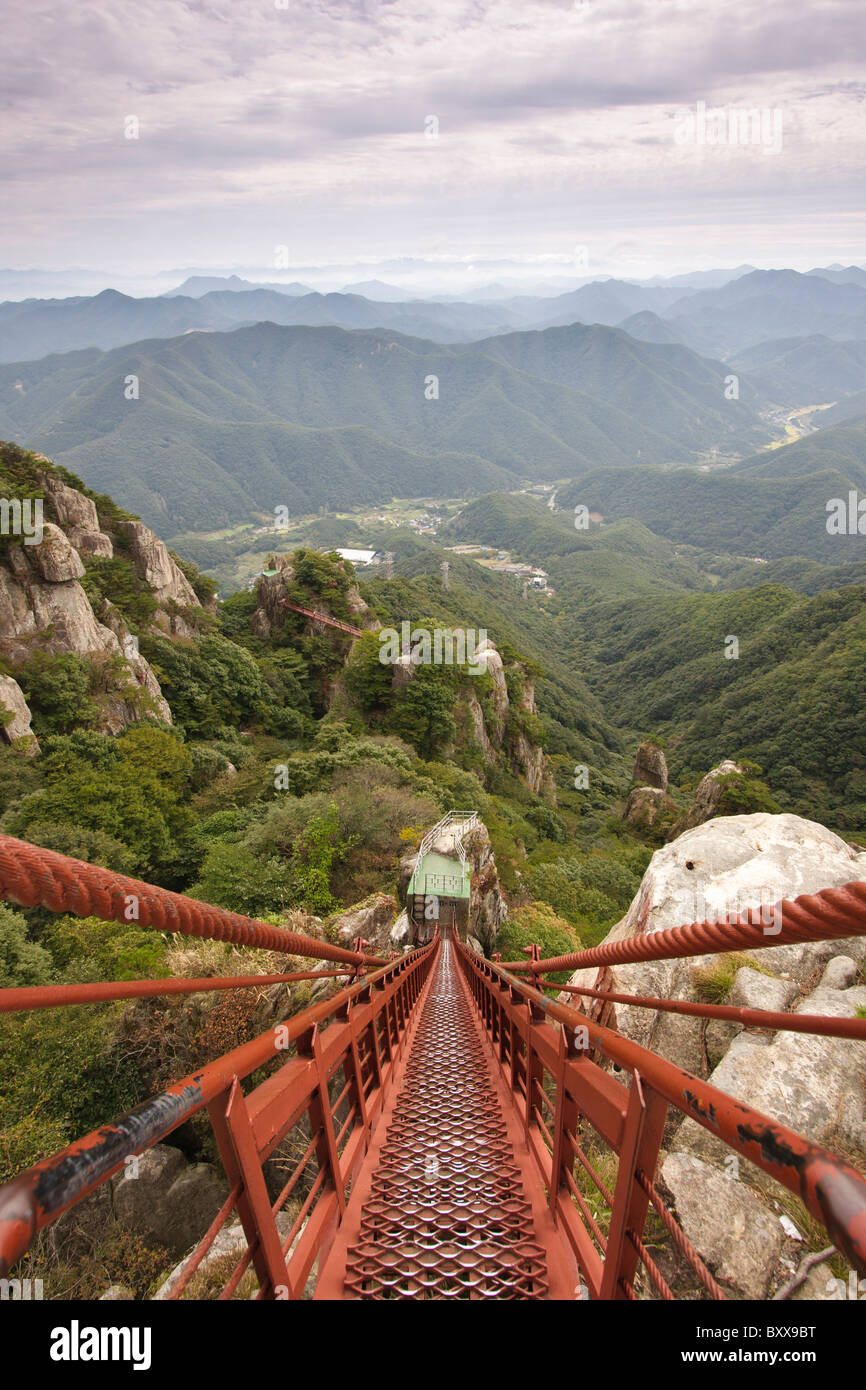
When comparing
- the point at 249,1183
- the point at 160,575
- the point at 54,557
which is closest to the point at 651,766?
the point at 160,575

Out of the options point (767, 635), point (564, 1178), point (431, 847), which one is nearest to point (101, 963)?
point (431, 847)

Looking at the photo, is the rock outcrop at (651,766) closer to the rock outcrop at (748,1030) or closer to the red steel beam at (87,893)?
the rock outcrop at (748,1030)

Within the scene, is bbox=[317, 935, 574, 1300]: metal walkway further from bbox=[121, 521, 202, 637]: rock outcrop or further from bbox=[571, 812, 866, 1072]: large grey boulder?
bbox=[121, 521, 202, 637]: rock outcrop

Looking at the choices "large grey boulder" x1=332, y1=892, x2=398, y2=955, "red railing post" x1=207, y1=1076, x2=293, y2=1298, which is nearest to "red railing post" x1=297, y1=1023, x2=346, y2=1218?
"red railing post" x1=207, y1=1076, x2=293, y2=1298

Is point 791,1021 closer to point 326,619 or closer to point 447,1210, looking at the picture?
point 447,1210

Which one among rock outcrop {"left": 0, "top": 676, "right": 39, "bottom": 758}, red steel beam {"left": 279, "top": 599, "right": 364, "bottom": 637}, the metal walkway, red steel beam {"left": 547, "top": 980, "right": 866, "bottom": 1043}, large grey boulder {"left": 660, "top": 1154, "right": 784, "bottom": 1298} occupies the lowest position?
large grey boulder {"left": 660, "top": 1154, "right": 784, "bottom": 1298}

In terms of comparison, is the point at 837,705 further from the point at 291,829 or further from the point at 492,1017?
the point at 492,1017

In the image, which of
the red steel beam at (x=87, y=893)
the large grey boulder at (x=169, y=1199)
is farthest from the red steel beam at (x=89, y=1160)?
the large grey boulder at (x=169, y=1199)
